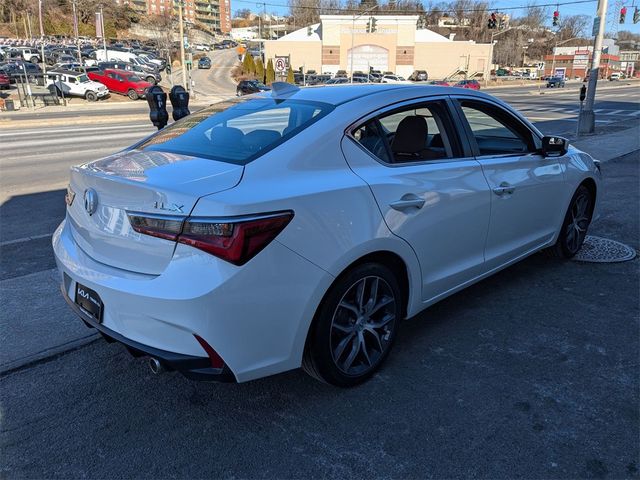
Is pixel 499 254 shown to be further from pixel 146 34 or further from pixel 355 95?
pixel 146 34

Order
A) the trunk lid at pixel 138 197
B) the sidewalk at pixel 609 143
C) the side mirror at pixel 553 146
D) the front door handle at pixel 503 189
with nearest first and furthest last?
1. the trunk lid at pixel 138 197
2. the front door handle at pixel 503 189
3. the side mirror at pixel 553 146
4. the sidewalk at pixel 609 143

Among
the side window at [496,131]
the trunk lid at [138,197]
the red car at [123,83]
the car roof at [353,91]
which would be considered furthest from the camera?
the red car at [123,83]

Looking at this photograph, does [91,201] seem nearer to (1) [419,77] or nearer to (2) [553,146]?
(2) [553,146]

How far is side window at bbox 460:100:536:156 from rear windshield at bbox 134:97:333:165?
1381mm

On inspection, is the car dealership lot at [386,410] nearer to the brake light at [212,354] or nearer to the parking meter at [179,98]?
the brake light at [212,354]

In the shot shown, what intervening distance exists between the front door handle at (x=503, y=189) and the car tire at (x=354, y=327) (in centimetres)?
111

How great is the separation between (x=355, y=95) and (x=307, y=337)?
1506mm

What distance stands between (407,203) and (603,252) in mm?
3395

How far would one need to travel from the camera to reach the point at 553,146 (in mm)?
4293

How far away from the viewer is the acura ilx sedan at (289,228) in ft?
7.63

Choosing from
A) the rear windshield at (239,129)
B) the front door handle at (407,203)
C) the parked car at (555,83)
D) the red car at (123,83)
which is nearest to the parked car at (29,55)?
the red car at (123,83)

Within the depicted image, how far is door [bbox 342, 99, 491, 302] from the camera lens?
2969 millimetres

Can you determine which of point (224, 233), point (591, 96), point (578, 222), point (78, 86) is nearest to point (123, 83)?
point (78, 86)

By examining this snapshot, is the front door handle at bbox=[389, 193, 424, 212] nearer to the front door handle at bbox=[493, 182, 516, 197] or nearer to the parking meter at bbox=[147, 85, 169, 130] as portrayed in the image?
the front door handle at bbox=[493, 182, 516, 197]
